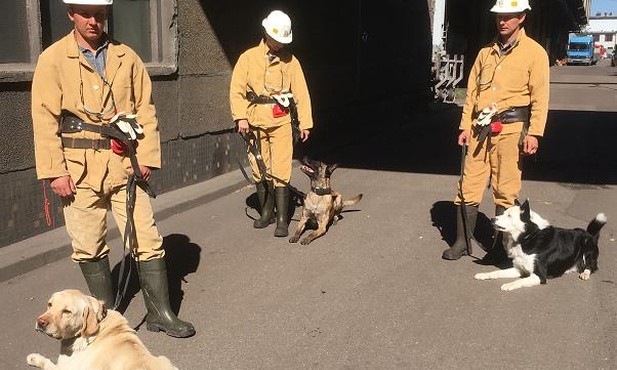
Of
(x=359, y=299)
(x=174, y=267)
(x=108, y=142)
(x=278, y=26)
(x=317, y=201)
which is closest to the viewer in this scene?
(x=108, y=142)

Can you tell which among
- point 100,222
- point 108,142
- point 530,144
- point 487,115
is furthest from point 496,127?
point 100,222

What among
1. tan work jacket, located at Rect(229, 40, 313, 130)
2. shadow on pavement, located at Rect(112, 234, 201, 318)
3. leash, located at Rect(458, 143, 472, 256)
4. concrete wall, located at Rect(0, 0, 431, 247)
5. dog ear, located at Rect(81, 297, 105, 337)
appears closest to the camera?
dog ear, located at Rect(81, 297, 105, 337)

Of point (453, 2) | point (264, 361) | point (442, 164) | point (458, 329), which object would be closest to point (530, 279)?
point (458, 329)

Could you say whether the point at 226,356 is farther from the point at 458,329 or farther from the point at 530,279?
the point at 530,279

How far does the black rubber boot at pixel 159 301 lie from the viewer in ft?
13.5

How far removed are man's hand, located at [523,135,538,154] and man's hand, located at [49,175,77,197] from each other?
3.52 metres

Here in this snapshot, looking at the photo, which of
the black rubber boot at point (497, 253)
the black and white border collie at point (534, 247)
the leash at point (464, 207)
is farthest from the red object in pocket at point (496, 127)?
the black rubber boot at point (497, 253)

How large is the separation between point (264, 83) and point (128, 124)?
105 inches

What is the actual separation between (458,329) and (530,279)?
112cm

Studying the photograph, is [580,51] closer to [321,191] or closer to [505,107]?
[321,191]

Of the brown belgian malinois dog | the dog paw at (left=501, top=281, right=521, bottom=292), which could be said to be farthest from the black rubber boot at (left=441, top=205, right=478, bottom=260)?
the brown belgian malinois dog

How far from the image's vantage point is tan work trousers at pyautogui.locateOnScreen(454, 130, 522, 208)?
204 inches

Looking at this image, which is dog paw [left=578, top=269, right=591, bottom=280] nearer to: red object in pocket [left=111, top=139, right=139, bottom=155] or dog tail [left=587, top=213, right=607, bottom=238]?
dog tail [left=587, top=213, right=607, bottom=238]

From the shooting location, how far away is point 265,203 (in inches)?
273
